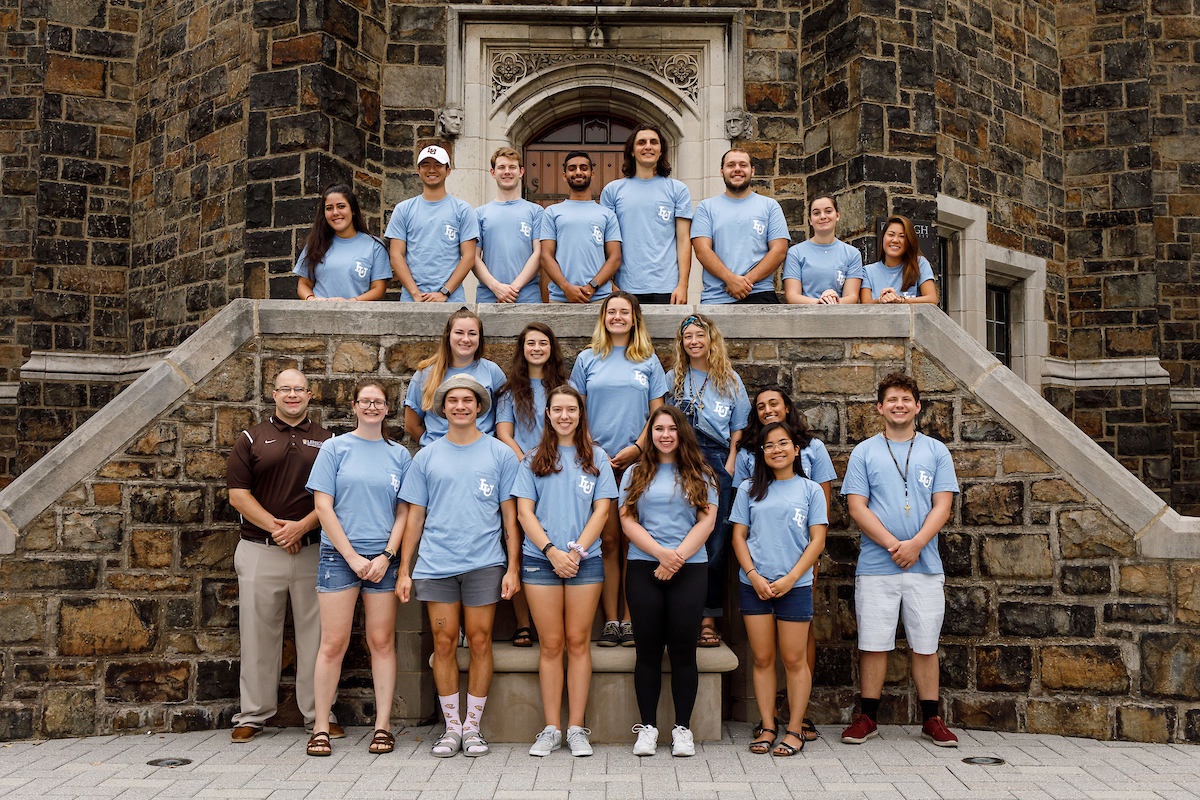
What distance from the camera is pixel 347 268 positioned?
5.82m

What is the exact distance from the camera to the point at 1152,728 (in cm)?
498

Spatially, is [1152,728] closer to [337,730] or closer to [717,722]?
[717,722]

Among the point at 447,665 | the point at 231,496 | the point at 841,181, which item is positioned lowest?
the point at 447,665

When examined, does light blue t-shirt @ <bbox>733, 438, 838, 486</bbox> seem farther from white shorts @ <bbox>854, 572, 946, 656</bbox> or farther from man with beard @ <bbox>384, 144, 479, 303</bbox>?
man with beard @ <bbox>384, 144, 479, 303</bbox>

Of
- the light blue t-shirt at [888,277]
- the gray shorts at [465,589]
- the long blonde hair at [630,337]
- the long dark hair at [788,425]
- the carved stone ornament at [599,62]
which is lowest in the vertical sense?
the gray shorts at [465,589]

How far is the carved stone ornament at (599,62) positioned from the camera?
9.30 meters

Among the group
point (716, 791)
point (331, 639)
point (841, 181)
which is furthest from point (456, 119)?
point (716, 791)

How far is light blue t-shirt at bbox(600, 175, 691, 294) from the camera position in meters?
5.91

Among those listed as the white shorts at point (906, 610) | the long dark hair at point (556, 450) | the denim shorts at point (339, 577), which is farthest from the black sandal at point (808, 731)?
the denim shorts at point (339, 577)

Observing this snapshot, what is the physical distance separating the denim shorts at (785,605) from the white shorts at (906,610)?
389mm

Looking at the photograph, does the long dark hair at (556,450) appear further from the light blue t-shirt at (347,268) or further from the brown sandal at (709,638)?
the light blue t-shirt at (347,268)

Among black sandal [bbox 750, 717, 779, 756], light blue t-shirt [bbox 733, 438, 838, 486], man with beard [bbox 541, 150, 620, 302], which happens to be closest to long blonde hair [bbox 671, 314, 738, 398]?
light blue t-shirt [bbox 733, 438, 838, 486]

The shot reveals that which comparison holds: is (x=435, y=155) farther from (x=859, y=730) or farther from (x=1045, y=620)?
(x=1045, y=620)

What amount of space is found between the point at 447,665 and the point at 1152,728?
11.7ft
